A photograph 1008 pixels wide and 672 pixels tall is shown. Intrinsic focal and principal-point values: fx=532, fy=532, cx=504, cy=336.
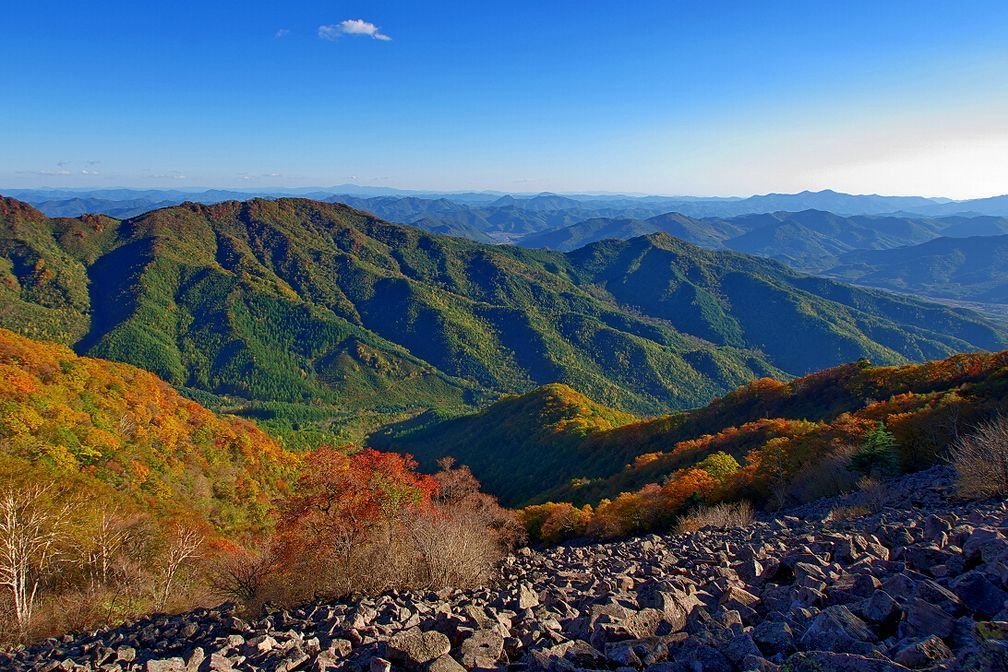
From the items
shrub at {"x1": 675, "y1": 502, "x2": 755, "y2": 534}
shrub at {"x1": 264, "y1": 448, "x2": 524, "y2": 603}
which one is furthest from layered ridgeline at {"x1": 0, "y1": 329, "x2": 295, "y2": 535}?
shrub at {"x1": 675, "y1": 502, "x2": 755, "y2": 534}

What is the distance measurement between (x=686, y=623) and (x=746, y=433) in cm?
6088

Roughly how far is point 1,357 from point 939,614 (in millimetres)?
93062

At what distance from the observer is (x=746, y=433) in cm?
6681

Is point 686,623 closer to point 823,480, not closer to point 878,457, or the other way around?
point 823,480

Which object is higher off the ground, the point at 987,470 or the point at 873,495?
the point at 987,470

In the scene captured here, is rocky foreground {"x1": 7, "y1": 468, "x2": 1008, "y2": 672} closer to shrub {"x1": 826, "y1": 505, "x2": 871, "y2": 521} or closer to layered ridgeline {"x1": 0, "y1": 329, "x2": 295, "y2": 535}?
shrub {"x1": 826, "y1": 505, "x2": 871, "y2": 521}

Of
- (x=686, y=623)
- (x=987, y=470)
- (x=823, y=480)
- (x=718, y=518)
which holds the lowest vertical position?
(x=718, y=518)

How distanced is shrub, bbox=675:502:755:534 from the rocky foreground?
10.9 metres

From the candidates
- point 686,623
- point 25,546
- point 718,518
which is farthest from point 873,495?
point 25,546

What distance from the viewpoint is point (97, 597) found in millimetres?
25469

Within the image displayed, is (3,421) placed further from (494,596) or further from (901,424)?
(901,424)

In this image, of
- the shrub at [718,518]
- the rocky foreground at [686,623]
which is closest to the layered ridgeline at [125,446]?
the rocky foreground at [686,623]

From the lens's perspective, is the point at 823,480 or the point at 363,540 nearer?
the point at 363,540

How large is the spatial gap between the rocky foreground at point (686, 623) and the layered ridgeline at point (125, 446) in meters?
25.4
